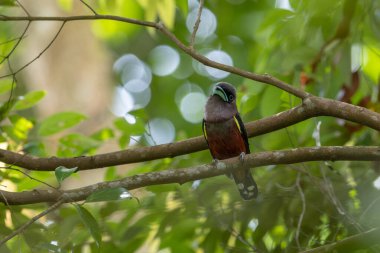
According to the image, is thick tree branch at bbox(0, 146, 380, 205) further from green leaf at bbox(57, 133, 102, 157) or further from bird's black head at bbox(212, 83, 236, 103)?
bird's black head at bbox(212, 83, 236, 103)

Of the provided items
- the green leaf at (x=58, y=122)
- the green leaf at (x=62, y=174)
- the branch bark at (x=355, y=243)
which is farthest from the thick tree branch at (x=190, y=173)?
the green leaf at (x=58, y=122)

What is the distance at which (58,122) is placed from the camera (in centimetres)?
388

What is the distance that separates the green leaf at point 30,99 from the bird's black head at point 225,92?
3.72 ft

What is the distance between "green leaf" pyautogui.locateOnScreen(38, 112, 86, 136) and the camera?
3850 mm

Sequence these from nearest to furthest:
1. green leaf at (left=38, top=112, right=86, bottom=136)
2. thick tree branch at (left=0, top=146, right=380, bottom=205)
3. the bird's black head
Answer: thick tree branch at (left=0, top=146, right=380, bottom=205)
green leaf at (left=38, top=112, right=86, bottom=136)
the bird's black head

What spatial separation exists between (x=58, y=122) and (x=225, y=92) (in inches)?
43.7

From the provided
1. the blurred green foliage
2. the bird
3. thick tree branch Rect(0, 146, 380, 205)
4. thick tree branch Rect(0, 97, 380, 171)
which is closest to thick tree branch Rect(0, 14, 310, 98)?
thick tree branch Rect(0, 97, 380, 171)

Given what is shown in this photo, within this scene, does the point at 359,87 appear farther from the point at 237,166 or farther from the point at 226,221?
the point at 237,166

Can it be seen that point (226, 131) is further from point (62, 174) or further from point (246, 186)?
point (62, 174)

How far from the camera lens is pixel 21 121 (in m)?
3.90

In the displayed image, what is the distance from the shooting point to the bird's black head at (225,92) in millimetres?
4238

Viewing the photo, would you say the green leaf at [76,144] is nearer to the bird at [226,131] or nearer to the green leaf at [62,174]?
the bird at [226,131]

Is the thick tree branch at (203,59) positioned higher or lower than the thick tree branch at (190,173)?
higher

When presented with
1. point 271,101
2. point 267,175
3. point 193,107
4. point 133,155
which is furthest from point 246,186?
point 193,107
